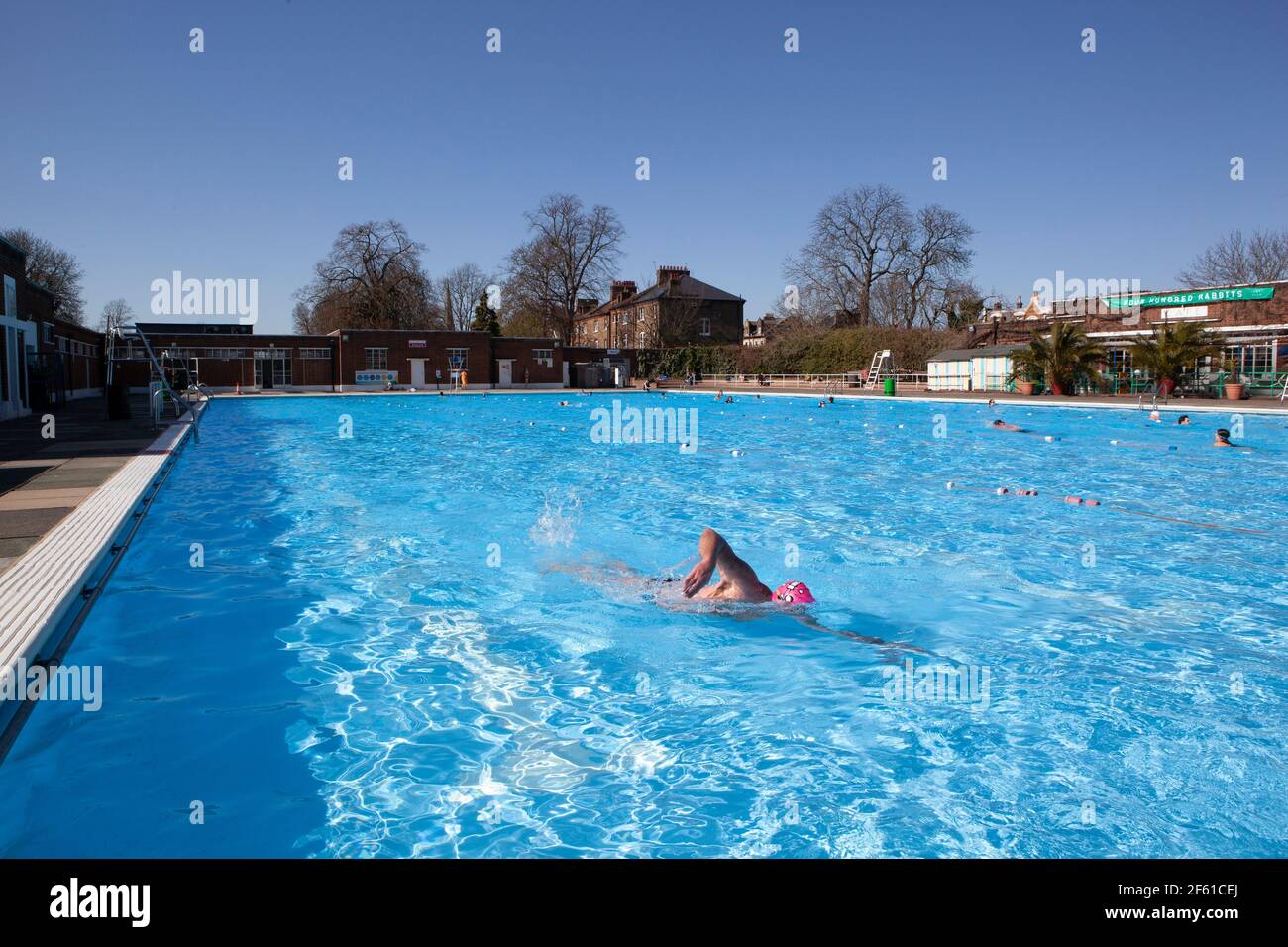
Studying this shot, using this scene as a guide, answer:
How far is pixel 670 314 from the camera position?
2422 inches

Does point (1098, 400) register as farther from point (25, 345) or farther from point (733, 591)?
point (25, 345)

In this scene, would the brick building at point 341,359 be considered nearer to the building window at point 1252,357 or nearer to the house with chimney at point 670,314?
the house with chimney at point 670,314

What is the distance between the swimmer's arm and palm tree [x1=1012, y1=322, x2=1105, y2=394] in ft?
100

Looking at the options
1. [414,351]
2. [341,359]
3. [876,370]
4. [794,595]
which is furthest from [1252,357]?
[341,359]

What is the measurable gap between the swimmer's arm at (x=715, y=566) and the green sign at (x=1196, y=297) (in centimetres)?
3421

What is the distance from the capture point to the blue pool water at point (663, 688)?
3.76 meters

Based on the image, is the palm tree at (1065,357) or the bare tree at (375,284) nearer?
the palm tree at (1065,357)

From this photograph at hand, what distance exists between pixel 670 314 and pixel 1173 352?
121 feet

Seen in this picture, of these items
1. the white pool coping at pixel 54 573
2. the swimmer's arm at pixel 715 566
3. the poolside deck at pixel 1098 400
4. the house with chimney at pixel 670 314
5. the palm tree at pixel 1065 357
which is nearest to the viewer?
the white pool coping at pixel 54 573

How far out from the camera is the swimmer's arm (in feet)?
20.2

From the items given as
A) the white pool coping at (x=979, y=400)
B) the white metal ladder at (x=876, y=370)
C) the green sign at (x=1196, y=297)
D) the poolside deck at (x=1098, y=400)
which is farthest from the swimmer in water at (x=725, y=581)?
the white metal ladder at (x=876, y=370)

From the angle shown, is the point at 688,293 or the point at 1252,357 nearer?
the point at 1252,357

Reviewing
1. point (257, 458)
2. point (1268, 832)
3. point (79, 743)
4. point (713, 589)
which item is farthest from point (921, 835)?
point (257, 458)

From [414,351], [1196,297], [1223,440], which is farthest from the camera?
[414,351]
